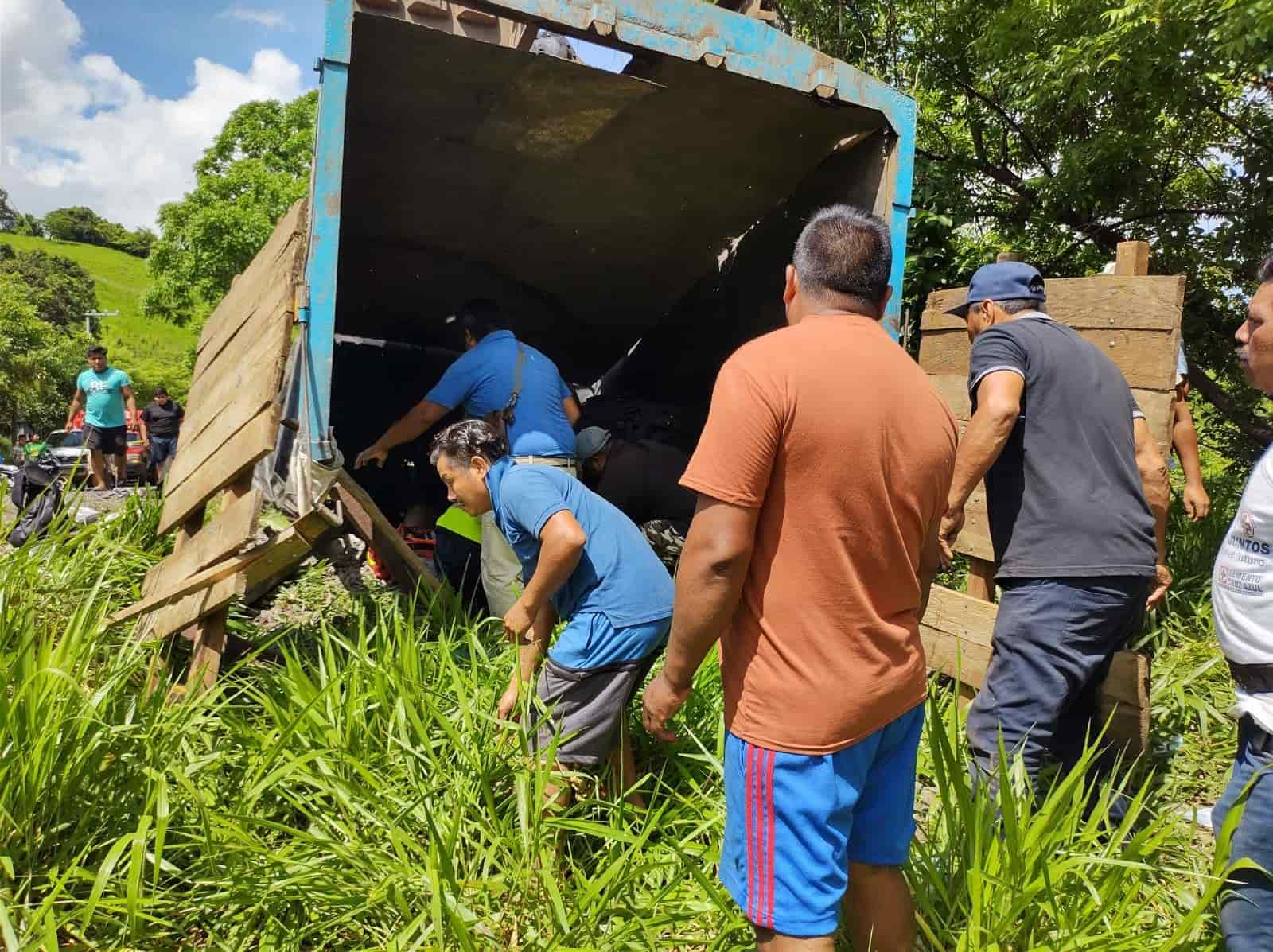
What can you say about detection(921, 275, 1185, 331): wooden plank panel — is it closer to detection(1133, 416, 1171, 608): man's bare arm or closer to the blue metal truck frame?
detection(1133, 416, 1171, 608): man's bare arm

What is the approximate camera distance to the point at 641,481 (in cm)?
528

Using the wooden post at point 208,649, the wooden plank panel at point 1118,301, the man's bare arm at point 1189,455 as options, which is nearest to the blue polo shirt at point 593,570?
the wooden post at point 208,649

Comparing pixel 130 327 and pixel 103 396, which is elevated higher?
pixel 130 327

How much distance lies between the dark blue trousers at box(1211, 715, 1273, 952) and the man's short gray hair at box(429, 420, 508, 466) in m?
2.17

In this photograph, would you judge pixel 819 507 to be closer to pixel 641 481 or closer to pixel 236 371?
pixel 236 371

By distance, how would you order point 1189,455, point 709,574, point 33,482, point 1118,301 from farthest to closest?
point 33,482, point 1189,455, point 1118,301, point 709,574

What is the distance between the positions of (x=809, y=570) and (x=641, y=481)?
3507mm

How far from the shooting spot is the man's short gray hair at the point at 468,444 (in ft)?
9.84

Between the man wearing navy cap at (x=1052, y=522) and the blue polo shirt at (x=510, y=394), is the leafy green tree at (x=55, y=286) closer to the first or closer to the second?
the blue polo shirt at (x=510, y=394)

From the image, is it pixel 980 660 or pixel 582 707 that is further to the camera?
pixel 980 660

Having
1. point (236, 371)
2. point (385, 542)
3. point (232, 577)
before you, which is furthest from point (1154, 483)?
point (236, 371)

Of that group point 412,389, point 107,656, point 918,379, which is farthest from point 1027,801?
point 412,389

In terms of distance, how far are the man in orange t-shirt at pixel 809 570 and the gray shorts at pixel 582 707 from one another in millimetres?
909

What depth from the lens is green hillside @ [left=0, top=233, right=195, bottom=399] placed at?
121 ft
